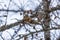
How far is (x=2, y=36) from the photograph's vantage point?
8.99ft

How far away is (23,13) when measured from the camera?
2814mm

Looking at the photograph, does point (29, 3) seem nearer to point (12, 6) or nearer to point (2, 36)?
point (12, 6)

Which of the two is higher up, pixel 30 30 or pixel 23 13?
pixel 23 13

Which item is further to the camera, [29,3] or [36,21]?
[29,3]

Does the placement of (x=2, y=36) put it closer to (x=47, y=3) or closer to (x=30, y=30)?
Answer: (x=30, y=30)

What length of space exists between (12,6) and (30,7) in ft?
0.79

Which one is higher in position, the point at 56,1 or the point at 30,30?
the point at 56,1

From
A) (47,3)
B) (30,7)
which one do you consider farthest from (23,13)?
(47,3)

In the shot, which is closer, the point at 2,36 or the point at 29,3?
the point at 2,36

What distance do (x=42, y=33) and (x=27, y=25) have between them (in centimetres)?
22

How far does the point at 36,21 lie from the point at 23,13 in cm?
20

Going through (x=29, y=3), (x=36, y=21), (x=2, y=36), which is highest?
(x=29, y=3)

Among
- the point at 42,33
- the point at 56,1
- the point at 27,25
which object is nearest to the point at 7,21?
the point at 27,25

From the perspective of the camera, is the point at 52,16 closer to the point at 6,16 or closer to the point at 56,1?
the point at 56,1
